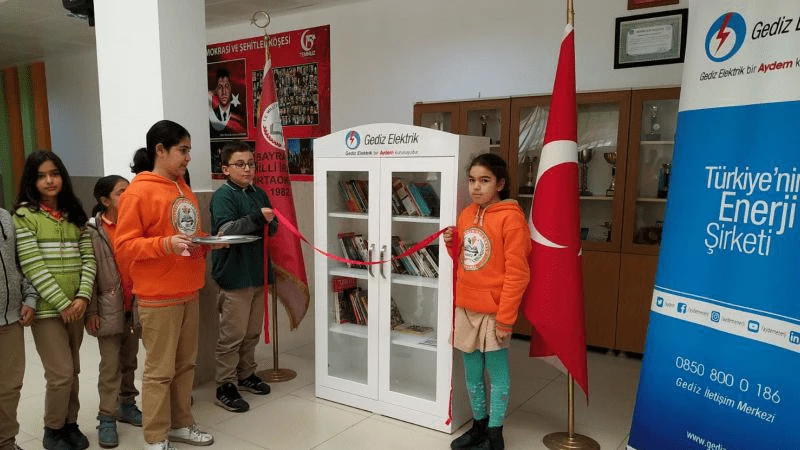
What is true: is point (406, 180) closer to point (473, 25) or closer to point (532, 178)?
point (532, 178)

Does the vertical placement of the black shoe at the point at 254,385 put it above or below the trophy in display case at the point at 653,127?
below

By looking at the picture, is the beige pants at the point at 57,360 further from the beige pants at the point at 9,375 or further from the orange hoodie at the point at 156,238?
the orange hoodie at the point at 156,238

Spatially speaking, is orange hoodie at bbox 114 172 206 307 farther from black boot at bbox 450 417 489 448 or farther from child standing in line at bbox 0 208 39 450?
black boot at bbox 450 417 489 448

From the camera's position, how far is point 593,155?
→ 4.50 meters

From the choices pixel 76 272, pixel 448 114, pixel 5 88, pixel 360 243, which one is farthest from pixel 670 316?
pixel 5 88

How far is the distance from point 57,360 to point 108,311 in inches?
12.4

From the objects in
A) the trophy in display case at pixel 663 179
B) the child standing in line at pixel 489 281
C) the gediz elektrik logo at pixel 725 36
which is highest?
the gediz elektrik logo at pixel 725 36

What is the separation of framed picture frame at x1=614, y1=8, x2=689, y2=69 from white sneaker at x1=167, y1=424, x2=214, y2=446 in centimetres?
403

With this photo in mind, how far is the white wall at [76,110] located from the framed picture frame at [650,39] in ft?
23.9

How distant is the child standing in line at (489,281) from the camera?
259cm

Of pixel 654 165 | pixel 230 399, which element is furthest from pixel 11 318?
pixel 654 165

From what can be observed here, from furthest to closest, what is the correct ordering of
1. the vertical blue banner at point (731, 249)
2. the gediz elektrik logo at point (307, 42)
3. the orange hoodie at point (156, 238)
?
the gediz elektrik logo at point (307, 42), the orange hoodie at point (156, 238), the vertical blue banner at point (731, 249)

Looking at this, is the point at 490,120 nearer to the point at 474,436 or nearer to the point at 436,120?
the point at 436,120

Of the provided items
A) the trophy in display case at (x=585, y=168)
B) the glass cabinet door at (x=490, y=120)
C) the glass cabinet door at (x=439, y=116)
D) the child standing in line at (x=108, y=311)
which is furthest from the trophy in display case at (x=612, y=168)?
the child standing in line at (x=108, y=311)
